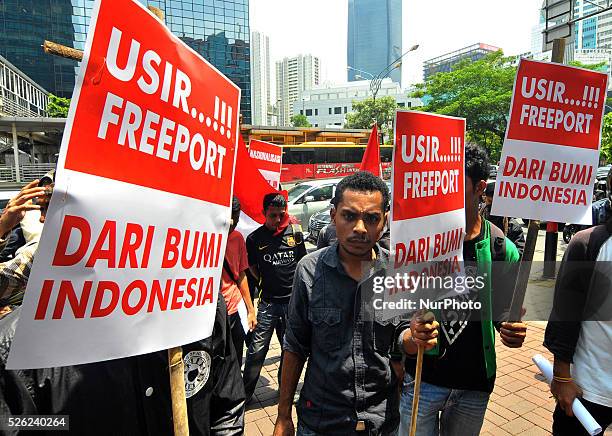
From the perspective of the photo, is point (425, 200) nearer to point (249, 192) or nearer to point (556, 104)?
point (556, 104)

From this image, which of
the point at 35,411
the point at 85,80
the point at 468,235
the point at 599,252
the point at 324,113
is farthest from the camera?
the point at 324,113

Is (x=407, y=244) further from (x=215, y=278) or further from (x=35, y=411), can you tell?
(x=35, y=411)

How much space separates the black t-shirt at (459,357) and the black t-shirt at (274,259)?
180 cm

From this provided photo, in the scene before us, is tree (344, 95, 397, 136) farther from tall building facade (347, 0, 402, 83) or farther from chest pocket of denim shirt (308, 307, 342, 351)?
tall building facade (347, 0, 402, 83)

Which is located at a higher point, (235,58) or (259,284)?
(235,58)

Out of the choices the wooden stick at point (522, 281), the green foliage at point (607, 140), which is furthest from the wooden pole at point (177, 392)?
the green foliage at point (607, 140)

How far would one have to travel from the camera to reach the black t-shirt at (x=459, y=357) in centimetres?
203

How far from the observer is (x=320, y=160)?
85.7ft

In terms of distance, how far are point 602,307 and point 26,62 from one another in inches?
2518

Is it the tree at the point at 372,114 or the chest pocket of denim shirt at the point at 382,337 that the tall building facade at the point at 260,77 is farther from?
the chest pocket of denim shirt at the point at 382,337

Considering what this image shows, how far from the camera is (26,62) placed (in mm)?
51000

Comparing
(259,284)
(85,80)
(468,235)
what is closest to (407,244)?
(468,235)

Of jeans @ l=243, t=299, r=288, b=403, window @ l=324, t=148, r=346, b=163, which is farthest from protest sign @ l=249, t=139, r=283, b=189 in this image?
window @ l=324, t=148, r=346, b=163

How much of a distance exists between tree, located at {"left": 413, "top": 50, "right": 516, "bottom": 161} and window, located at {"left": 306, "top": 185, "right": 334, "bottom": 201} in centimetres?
1859
